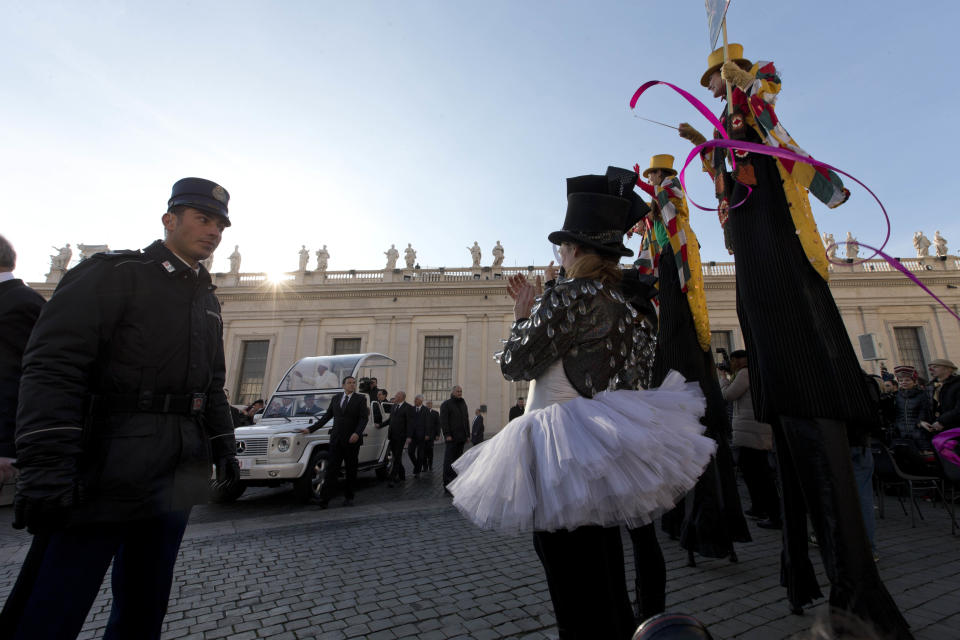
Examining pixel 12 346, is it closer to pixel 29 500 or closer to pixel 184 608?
pixel 29 500

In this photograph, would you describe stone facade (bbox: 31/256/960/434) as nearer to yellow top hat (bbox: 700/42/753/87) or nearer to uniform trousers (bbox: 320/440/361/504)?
uniform trousers (bbox: 320/440/361/504)

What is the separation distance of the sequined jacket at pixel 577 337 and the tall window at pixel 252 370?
93.5ft

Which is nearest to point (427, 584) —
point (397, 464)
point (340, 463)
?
point (340, 463)

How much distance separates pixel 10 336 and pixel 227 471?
1354 millimetres

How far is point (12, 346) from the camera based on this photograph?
2.46 meters

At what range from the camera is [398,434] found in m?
11.8

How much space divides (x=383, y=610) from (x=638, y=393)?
2.41 m

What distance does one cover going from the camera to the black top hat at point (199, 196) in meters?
2.37

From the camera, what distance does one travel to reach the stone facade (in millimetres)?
24875

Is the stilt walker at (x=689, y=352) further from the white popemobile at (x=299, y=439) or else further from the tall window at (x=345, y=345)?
the tall window at (x=345, y=345)

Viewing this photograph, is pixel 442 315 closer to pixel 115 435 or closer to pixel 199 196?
pixel 199 196

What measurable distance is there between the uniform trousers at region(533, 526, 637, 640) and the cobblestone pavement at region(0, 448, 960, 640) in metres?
1.14

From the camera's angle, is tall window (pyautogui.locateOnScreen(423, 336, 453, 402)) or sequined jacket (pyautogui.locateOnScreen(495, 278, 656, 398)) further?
tall window (pyautogui.locateOnScreen(423, 336, 453, 402))

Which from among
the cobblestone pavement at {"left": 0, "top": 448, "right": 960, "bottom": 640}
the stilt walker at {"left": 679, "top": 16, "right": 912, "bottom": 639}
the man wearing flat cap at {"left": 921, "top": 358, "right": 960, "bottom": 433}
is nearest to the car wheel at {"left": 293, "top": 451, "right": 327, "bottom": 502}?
the cobblestone pavement at {"left": 0, "top": 448, "right": 960, "bottom": 640}
